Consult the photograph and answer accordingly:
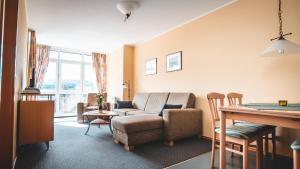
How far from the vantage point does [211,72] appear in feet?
11.0

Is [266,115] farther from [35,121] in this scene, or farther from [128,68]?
[128,68]

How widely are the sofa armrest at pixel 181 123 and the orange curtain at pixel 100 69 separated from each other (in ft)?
14.0

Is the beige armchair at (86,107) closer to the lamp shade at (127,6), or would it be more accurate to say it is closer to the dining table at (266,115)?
the lamp shade at (127,6)

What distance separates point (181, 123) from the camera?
312 centimetres

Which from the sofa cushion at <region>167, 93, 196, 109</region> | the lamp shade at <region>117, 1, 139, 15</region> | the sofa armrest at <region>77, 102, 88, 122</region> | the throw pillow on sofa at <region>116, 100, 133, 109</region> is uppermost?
the lamp shade at <region>117, 1, 139, 15</region>

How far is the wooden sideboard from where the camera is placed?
254 cm

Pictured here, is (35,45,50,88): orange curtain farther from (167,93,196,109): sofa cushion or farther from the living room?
(167,93,196,109): sofa cushion

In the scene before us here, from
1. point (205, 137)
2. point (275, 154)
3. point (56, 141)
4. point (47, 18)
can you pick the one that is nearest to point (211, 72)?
point (205, 137)

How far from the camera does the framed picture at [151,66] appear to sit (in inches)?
191

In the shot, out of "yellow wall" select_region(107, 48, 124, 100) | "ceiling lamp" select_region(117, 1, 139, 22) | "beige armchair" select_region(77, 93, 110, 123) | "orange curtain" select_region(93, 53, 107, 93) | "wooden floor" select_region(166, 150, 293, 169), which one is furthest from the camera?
"orange curtain" select_region(93, 53, 107, 93)

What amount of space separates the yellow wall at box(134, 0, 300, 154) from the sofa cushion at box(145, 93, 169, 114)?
34cm

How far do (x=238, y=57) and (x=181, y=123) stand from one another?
1.46 meters

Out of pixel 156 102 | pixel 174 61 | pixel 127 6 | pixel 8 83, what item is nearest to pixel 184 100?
pixel 156 102

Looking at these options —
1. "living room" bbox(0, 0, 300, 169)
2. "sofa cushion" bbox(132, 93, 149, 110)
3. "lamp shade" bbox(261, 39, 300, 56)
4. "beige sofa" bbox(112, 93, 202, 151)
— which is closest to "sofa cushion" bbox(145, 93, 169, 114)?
"living room" bbox(0, 0, 300, 169)
